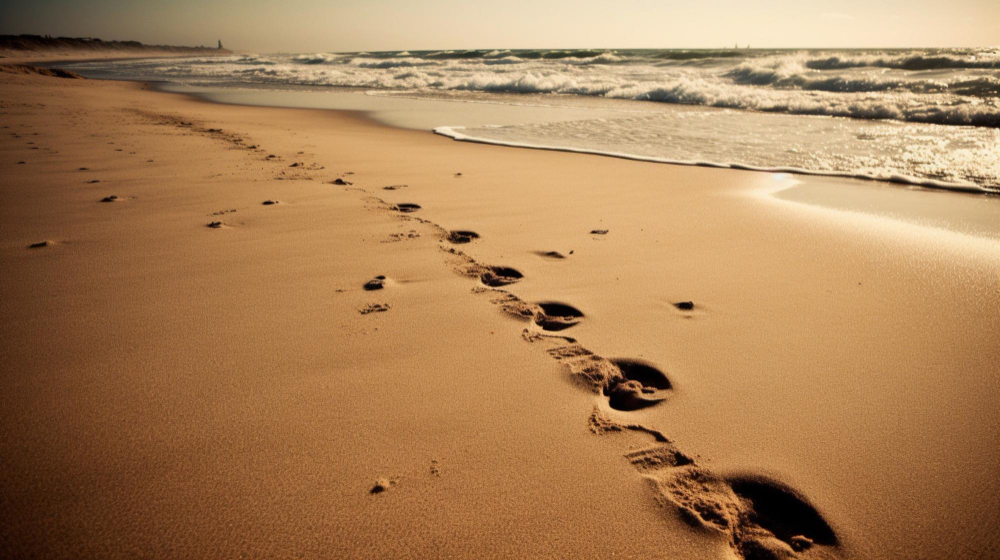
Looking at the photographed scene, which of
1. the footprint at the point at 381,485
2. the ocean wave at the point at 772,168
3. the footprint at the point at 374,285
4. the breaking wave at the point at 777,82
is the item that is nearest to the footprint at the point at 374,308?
the footprint at the point at 374,285

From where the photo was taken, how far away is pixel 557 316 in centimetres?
207

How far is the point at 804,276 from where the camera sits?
2.47m

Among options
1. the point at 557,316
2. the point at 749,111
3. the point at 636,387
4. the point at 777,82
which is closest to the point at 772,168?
the point at 557,316

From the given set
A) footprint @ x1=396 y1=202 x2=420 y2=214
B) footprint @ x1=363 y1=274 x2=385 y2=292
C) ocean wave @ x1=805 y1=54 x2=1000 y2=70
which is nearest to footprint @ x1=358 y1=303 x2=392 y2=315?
footprint @ x1=363 y1=274 x2=385 y2=292

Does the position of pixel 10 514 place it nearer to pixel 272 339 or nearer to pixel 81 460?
pixel 81 460

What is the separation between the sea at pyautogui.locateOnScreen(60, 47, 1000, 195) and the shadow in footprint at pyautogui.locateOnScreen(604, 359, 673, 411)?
13.1 ft

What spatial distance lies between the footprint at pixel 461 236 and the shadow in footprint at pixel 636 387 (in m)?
1.37

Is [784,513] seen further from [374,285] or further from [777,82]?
[777,82]

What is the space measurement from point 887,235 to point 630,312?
208cm

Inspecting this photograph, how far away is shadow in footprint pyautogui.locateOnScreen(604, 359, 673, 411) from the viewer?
156 cm

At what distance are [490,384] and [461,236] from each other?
56.5 inches

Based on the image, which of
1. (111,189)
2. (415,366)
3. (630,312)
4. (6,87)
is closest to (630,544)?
(415,366)

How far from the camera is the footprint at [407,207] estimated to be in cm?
338

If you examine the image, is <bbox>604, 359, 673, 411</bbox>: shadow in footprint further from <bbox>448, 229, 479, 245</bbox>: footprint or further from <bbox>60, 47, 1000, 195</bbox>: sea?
<bbox>60, 47, 1000, 195</bbox>: sea
